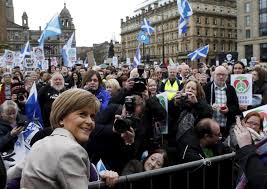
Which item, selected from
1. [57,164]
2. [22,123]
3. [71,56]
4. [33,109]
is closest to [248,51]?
[71,56]

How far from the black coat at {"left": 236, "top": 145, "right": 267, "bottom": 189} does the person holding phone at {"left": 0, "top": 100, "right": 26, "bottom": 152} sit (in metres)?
3.06

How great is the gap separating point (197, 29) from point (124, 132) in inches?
3372


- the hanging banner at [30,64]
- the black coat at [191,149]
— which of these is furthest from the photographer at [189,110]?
the hanging banner at [30,64]

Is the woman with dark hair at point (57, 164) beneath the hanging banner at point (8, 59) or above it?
beneath

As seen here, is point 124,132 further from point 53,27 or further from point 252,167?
point 53,27

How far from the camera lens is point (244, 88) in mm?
6566

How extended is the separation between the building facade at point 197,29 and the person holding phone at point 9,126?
77883 millimetres

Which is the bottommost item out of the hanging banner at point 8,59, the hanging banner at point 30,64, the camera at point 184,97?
the camera at point 184,97

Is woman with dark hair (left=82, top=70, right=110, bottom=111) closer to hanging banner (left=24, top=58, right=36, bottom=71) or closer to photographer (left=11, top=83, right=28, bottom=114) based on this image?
photographer (left=11, top=83, right=28, bottom=114)

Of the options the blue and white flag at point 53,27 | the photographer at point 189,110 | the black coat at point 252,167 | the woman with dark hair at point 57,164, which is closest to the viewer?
the woman with dark hair at point 57,164

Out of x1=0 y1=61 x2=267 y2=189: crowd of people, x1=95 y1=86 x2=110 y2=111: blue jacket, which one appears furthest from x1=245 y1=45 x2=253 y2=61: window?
x1=95 y1=86 x2=110 y2=111: blue jacket

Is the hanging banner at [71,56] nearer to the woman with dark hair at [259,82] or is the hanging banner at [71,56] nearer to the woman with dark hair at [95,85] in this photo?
the woman with dark hair at [259,82]

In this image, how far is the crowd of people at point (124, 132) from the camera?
2041 millimetres

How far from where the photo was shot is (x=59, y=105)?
7.72ft
